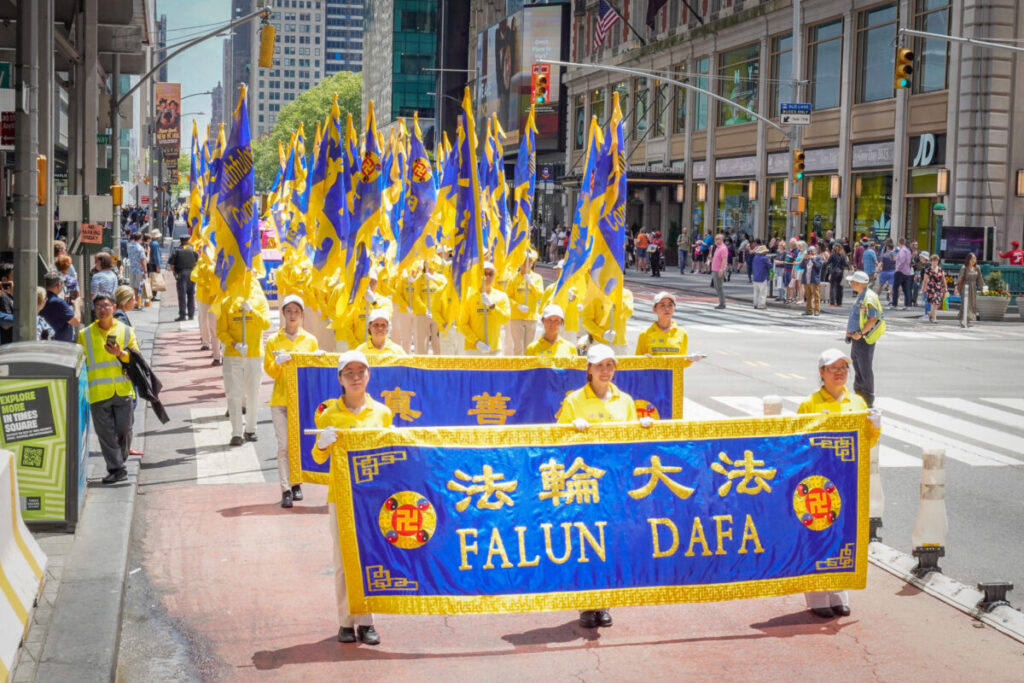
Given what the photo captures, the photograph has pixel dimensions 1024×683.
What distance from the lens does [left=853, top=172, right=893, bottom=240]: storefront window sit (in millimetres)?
40938

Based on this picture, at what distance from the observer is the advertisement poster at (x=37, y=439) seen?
9.49 metres

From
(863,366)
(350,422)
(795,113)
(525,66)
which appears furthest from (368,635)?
(525,66)

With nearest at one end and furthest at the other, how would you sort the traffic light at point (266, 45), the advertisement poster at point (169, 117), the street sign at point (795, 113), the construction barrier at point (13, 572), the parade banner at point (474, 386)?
the construction barrier at point (13, 572) < the parade banner at point (474, 386) < the traffic light at point (266, 45) < the street sign at point (795, 113) < the advertisement poster at point (169, 117)

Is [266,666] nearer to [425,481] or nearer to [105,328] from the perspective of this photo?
[425,481]

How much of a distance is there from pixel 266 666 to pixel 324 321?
11.8 metres

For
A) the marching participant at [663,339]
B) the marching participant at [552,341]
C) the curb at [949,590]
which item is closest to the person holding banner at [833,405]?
the curb at [949,590]

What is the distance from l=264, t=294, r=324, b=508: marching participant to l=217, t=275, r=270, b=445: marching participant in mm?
2053

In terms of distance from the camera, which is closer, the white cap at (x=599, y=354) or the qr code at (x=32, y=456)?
the white cap at (x=599, y=354)

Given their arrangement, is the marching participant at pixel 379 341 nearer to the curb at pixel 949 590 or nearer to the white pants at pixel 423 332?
the curb at pixel 949 590

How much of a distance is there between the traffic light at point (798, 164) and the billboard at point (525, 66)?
37402 mm

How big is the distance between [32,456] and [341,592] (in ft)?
11.2

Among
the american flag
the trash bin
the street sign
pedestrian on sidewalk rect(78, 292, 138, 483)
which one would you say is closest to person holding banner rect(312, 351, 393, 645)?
the trash bin

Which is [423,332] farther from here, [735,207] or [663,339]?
[735,207]

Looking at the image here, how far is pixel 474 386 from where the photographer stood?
1091 centimetres
